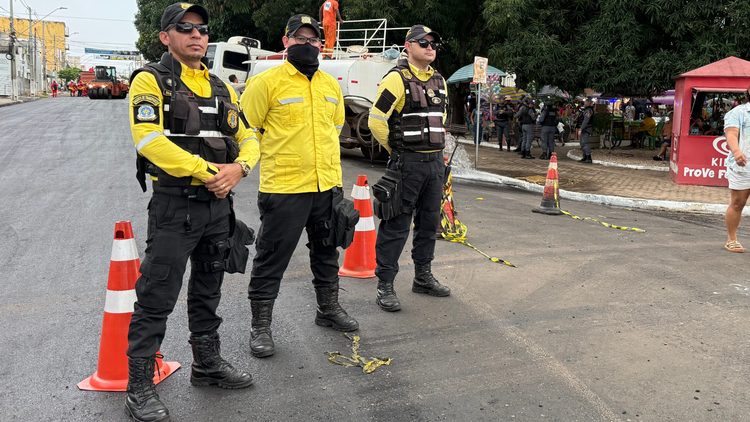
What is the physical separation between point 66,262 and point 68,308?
4.55 ft

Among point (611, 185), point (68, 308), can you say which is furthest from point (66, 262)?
point (611, 185)

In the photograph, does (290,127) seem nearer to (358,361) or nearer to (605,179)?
(358,361)

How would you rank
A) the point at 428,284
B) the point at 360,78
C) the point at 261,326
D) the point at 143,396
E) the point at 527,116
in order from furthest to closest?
the point at 527,116
the point at 360,78
the point at 428,284
the point at 261,326
the point at 143,396

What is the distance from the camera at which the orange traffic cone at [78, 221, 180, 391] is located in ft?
10.9

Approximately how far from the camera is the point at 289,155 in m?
3.81

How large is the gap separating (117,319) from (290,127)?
1.53 m

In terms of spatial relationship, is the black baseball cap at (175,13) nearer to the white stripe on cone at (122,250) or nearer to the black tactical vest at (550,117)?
the white stripe on cone at (122,250)

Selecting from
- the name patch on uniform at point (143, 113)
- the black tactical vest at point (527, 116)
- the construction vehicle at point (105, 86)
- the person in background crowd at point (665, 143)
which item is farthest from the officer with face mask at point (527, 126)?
the construction vehicle at point (105, 86)

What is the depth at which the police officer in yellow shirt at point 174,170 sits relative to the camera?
2924 mm

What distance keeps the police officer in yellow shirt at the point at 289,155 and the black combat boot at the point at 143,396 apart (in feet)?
2.80

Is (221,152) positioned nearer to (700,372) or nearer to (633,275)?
(700,372)

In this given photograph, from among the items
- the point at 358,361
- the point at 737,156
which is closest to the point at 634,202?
the point at 737,156

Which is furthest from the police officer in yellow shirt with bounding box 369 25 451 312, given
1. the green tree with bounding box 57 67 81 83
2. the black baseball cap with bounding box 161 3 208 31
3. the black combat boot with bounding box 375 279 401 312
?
the green tree with bounding box 57 67 81 83

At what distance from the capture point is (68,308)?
4566mm
